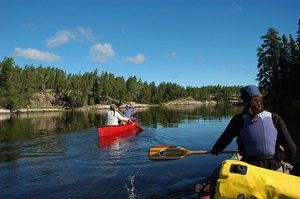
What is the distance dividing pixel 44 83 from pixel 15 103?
1310 inches

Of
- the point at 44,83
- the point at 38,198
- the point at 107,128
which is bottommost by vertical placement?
the point at 38,198

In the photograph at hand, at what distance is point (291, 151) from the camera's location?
9.78 feet

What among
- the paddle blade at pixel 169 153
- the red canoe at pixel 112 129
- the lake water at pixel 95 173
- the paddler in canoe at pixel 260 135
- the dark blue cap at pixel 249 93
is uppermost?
the dark blue cap at pixel 249 93

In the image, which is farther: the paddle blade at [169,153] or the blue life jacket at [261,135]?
the paddle blade at [169,153]

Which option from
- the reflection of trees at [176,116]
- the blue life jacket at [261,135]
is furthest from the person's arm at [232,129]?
the reflection of trees at [176,116]

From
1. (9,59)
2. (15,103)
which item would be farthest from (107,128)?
(9,59)

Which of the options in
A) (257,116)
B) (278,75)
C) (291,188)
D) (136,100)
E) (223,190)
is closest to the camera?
(291,188)

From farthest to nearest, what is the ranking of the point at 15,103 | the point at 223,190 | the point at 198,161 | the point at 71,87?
the point at 71,87, the point at 15,103, the point at 198,161, the point at 223,190

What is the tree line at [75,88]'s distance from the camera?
61969 millimetres

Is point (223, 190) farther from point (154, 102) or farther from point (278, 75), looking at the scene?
point (154, 102)

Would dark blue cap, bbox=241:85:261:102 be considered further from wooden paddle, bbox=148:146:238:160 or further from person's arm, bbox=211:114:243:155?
wooden paddle, bbox=148:146:238:160

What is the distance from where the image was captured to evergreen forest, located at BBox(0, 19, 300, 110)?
3716 cm

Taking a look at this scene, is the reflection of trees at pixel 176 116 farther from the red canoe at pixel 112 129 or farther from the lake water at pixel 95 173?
the lake water at pixel 95 173

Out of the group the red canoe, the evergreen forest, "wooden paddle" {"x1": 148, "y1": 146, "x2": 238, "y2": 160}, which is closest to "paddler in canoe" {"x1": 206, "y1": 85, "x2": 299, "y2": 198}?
"wooden paddle" {"x1": 148, "y1": 146, "x2": 238, "y2": 160}
